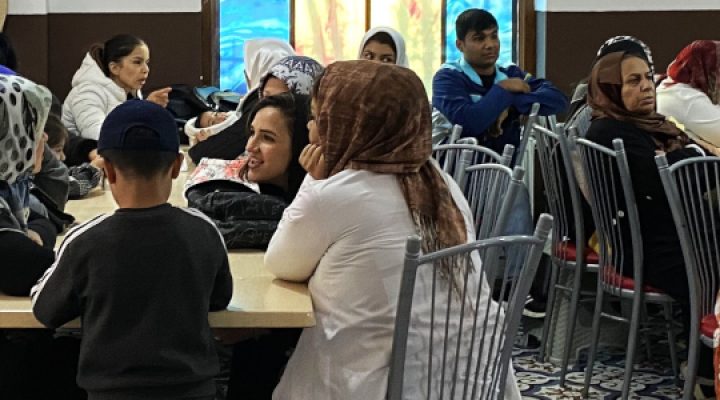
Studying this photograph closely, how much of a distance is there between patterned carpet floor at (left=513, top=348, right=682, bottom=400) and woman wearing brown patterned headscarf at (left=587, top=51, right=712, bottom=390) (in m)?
0.38

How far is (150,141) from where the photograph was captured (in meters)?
1.78

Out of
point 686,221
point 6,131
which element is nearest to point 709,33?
point 686,221

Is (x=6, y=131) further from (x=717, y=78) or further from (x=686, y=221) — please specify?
(x=717, y=78)

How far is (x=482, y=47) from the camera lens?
447cm

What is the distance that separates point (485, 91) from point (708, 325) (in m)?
1.90

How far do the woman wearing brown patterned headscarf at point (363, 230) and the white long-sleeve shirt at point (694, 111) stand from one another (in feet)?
7.94

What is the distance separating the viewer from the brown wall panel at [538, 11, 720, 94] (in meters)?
5.74

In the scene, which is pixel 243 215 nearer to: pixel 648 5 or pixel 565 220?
pixel 565 220

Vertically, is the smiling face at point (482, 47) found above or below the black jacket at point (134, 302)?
above

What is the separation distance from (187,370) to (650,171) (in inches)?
80.7

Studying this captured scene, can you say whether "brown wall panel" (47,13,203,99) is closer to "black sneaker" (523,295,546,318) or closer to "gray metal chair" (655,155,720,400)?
"black sneaker" (523,295,546,318)

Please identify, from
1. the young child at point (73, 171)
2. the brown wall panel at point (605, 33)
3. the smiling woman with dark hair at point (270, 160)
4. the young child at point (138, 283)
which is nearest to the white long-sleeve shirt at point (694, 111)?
the brown wall panel at point (605, 33)

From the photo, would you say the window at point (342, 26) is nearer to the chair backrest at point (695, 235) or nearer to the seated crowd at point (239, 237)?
the chair backrest at point (695, 235)

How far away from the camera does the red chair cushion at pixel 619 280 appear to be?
Answer: 327 cm
